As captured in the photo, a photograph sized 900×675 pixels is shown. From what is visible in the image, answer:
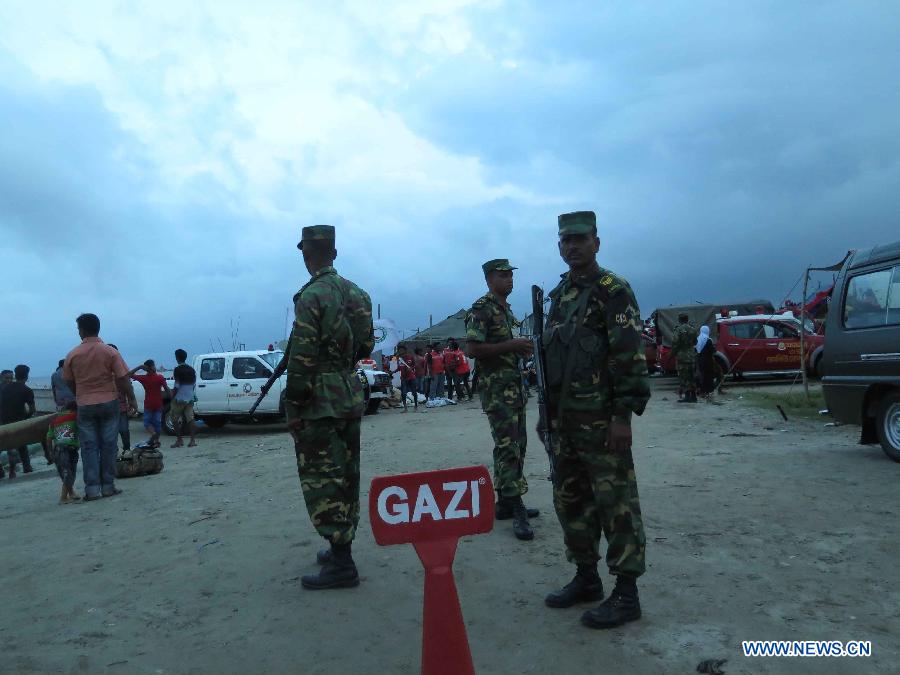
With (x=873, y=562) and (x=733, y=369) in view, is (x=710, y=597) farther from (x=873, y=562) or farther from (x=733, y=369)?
(x=733, y=369)

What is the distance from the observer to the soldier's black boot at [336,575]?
4004 mm

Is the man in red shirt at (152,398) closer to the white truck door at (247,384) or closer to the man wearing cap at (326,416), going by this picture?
the white truck door at (247,384)

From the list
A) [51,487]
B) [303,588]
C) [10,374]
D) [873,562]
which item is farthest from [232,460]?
[873,562]

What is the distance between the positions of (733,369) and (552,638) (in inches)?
629

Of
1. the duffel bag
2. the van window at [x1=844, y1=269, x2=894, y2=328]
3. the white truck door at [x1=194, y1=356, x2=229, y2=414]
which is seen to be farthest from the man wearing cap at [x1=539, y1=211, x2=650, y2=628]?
the white truck door at [x1=194, y1=356, x2=229, y2=414]

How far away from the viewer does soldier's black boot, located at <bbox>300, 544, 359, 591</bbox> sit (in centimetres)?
400

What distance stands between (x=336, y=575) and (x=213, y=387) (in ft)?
39.2

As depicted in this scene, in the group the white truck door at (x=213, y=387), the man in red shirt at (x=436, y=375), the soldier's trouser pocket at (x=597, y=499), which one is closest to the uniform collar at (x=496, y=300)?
the soldier's trouser pocket at (x=597, y=499)

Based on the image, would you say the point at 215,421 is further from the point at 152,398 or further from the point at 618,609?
the point at 618,609

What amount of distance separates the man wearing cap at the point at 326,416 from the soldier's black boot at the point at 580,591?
119cm

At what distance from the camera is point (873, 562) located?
13.3 ft

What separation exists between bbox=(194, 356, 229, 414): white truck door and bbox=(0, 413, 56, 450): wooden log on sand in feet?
14.7

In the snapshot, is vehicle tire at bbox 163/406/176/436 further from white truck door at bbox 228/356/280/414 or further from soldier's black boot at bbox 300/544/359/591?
soldier's black boot at bbox 300/544/359/591

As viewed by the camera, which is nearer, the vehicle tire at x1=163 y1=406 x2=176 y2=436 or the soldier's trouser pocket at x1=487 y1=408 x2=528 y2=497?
the soldier's trouser pocket at x1=487 y1=408 x2=528 y2=497
